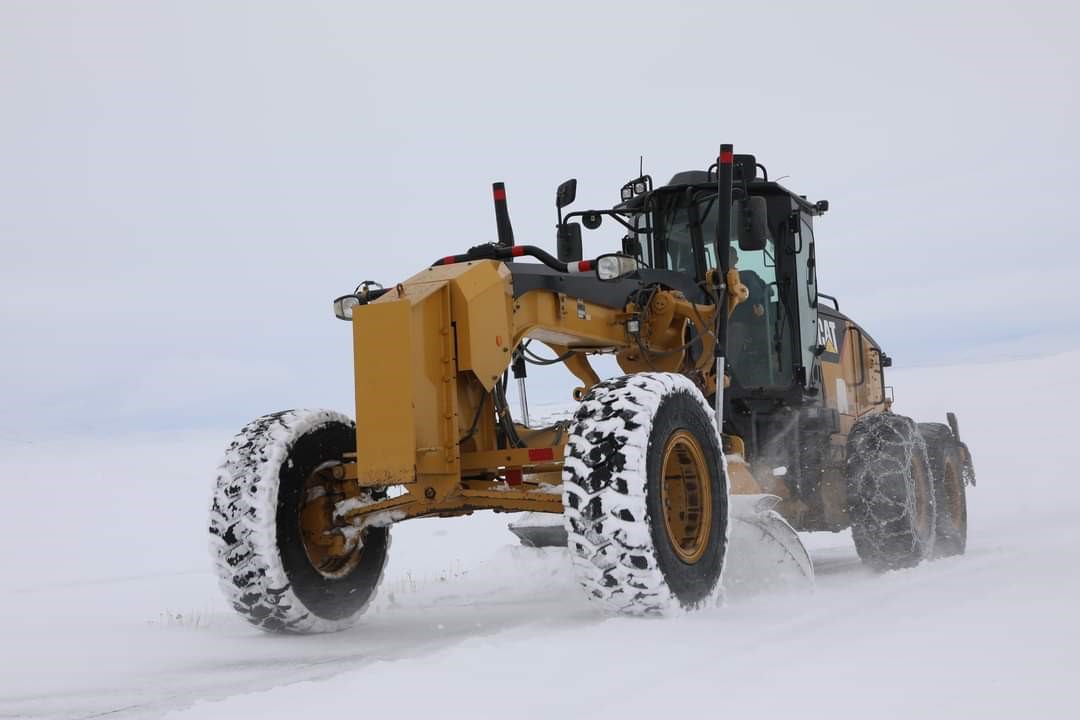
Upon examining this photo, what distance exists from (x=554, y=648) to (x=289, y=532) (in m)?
2.39

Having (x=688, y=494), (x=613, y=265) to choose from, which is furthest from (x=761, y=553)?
(x=613, y=265)

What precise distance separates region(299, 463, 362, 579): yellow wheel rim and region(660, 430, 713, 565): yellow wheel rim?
6.53ft

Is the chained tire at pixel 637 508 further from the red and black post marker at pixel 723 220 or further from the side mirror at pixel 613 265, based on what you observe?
the red and black post marker at pixel 723 220

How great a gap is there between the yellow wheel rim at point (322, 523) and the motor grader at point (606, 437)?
0.01m

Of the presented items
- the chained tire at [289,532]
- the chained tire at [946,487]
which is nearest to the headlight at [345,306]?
the chained tire at [289,532]

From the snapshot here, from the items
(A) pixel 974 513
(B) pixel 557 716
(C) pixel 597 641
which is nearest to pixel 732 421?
(C) pixel 597 641

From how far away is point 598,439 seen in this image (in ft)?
18.4

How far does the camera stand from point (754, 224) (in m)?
7.53

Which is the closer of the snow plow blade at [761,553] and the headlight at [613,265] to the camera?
the headlight at [613,265]

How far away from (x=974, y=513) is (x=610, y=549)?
9.92 m

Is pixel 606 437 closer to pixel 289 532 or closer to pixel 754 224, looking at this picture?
pixel 289 532

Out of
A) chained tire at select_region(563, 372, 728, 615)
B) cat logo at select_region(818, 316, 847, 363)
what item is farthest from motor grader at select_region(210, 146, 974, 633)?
cat logo at select_region(818, 316, 847, 363)

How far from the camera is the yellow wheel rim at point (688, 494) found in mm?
6191

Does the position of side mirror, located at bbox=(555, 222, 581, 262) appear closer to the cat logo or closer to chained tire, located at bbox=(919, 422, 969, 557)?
the cat logo
